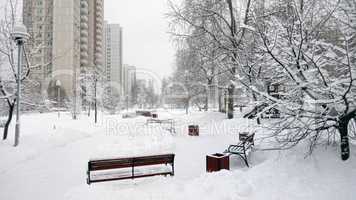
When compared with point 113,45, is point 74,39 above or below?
below

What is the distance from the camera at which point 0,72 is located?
1143 centimetres

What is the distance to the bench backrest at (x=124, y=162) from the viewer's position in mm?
6191

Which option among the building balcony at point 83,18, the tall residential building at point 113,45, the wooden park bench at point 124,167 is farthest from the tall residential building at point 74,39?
the wooden park bench at point 124,167

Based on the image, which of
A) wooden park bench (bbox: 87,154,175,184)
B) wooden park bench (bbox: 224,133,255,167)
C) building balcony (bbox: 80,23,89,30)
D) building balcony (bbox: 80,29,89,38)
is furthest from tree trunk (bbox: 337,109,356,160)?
building balcony (bbox: 80,23,89,30)

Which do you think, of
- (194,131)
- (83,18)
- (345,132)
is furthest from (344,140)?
(83,18)

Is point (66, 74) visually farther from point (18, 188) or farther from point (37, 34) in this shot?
point (18, 188)

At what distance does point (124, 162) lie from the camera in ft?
21.3

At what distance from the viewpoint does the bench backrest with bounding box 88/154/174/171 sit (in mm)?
6191

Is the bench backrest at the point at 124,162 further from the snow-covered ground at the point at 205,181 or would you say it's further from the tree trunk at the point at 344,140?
the tree trunk at the point at 344,140

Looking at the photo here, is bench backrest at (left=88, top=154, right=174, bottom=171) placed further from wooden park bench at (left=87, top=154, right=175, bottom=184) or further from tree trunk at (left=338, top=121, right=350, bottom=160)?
tree trunk at (left=338, top=121, right=350, bottom=160)

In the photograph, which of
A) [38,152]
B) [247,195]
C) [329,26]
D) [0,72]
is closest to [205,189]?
[247,195]

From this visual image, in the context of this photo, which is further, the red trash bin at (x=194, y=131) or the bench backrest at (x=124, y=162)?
the red trash bin at (x=194, y=131)

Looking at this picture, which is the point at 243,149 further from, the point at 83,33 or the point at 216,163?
the point at 83,33

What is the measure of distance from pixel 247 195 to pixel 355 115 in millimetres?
2569
